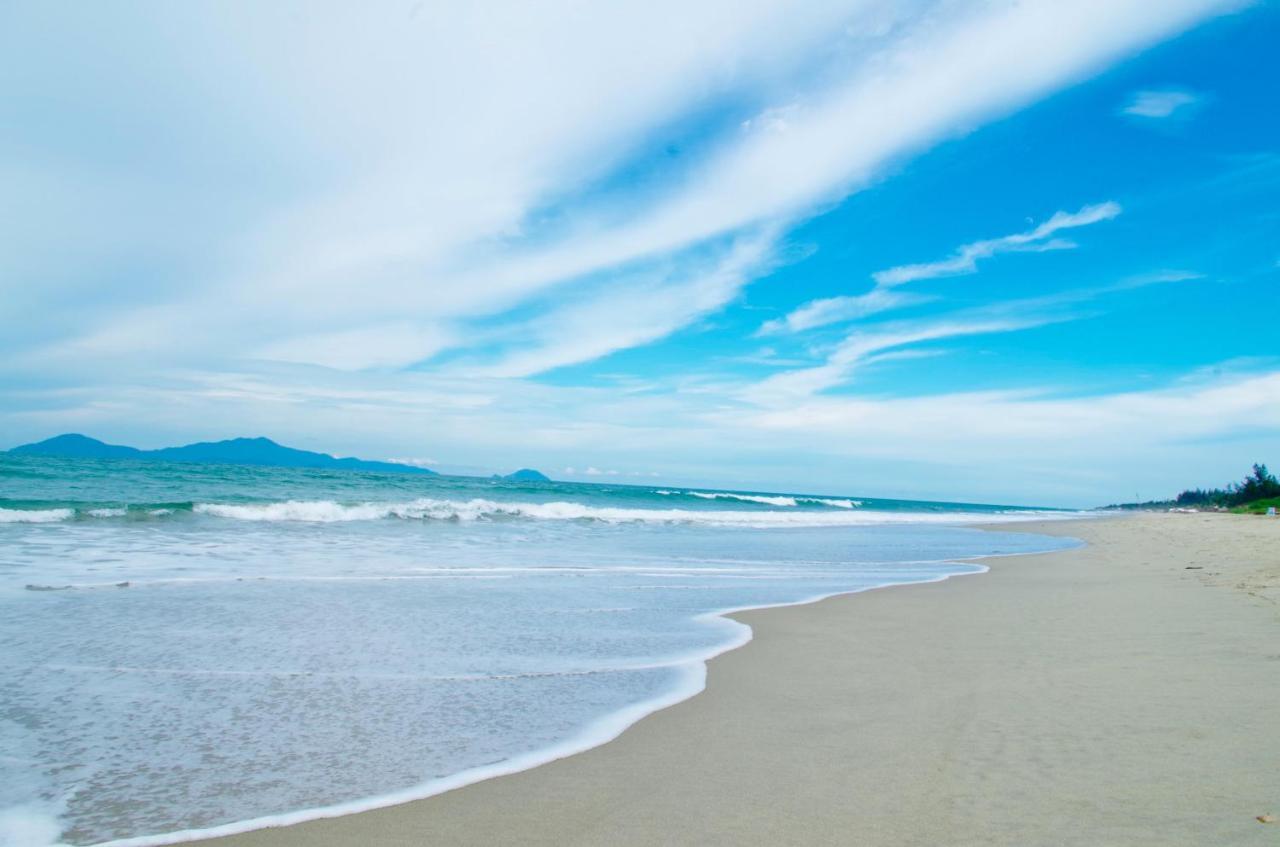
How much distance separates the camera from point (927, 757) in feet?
12.5

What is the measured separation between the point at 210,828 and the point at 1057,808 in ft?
11.5

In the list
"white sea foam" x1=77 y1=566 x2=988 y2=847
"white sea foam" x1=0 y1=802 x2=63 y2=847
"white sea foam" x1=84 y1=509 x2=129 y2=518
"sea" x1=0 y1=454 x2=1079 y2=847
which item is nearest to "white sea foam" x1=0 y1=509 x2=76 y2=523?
"white sea foam" x1=84 y1=509 x2=129 y2=518

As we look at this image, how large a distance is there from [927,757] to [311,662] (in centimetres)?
444

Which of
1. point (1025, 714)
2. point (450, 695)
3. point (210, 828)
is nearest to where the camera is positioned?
point (210, 828)

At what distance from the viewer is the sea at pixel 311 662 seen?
11.3 feet

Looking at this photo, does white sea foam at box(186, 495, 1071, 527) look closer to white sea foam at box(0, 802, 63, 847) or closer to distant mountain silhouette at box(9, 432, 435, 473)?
white sea foam at box(0, 802, 63, 847)

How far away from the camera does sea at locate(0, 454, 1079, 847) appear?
3.46 m

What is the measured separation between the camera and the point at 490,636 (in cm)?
699

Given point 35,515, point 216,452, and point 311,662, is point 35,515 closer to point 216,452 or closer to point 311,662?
point 311,662

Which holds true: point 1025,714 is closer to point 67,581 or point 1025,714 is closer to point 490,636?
point 490,636

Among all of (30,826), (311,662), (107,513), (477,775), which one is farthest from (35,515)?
(477,775)

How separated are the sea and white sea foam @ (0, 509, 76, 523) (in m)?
2.38

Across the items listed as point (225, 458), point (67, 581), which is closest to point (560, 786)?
point (67, 581)

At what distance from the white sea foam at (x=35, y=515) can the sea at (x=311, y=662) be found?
2.38m
